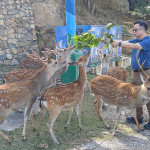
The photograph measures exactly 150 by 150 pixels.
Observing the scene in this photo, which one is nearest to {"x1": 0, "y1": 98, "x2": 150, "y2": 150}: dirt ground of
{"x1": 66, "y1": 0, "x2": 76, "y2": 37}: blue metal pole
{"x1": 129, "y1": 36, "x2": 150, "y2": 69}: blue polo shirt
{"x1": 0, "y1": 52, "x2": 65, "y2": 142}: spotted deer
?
{"x1": 0, "y1": 52, "x2": 65, "y2": 142}: spotted deer

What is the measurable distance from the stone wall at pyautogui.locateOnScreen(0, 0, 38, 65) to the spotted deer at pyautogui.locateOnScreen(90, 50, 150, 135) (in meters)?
5.90

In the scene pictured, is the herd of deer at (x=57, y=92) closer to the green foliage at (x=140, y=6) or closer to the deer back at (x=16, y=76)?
the deer back at (x=16, y=76)

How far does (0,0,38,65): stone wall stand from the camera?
33.7ft

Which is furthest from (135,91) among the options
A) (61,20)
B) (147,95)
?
(61,20)

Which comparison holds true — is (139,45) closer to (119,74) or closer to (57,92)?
(57,92)

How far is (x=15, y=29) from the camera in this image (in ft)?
34.8

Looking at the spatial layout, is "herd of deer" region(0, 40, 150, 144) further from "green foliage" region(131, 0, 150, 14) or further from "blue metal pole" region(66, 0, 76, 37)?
"green foliage" region(131, 0, 150, 14)

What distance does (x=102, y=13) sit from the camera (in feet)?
61.4

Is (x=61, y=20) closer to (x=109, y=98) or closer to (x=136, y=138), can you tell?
(x=109, y=98)

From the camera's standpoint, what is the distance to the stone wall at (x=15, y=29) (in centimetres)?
1027

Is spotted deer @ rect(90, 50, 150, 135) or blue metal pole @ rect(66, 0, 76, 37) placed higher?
blue metal pole @ rect(66, 0, 76, 37)

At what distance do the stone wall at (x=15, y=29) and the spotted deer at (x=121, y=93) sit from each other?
5899 millimetres

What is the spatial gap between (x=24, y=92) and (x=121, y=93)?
205 cm

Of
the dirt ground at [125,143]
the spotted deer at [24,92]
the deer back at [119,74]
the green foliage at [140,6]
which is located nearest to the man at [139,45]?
the dirt ground at [125,143]
